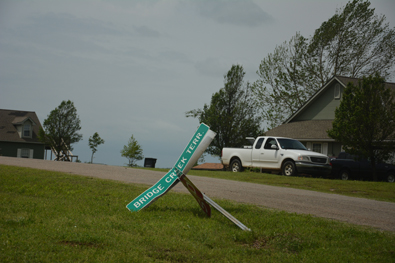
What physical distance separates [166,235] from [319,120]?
1096 inches

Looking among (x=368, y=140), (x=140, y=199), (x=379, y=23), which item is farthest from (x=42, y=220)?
(x=379, y=23)

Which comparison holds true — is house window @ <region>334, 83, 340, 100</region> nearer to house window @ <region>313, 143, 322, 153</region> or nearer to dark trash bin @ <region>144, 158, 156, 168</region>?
house window @ <region>313, 143, 322, 153</region>

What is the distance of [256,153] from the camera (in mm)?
21391

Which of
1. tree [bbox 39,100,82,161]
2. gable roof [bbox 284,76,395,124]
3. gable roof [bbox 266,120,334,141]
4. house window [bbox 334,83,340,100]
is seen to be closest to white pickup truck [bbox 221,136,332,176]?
gable roof [bbox 266,120,334,141]

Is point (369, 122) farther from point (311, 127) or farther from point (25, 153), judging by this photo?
point (25, 153)

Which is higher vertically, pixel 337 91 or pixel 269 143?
pixel 337 91

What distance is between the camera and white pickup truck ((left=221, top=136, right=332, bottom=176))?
1944 centimetres

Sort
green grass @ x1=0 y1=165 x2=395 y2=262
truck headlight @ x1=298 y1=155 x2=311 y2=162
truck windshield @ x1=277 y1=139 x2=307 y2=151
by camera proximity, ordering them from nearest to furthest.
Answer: green grass @ x1=0 y1=165 x2=395 y2=262 → truck headlight @ x1=298 y1=155 x2=311 y2=162 → truck windshield @ x1=277 y1=139 x2=307 y2=151

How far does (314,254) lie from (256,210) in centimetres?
269

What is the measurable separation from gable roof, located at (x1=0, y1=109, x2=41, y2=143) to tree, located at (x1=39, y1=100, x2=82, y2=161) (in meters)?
2.17

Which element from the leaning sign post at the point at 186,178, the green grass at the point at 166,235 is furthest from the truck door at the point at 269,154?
the leaning sign post at the point at 186,178

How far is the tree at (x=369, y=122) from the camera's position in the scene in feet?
69.9

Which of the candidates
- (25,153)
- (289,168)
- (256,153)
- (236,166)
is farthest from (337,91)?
(25,153)

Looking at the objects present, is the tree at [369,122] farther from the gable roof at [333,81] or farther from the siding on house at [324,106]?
the siding on house at [324,106]
